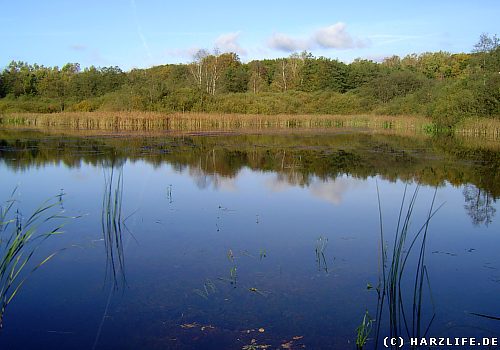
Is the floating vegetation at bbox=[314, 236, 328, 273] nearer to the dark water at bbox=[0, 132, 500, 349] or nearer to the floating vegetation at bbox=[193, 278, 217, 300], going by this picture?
the dark water at bbox=[0, 132, 500, 349]

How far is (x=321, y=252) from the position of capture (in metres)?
4.46

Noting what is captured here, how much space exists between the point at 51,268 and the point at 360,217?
3534 mm

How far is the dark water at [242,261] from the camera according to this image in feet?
9.82

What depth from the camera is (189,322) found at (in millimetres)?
3057

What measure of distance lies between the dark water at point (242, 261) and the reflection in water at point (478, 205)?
2 centimetres

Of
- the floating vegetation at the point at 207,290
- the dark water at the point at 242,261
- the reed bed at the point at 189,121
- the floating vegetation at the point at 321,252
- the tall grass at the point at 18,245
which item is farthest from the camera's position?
the reed bed at the point at 189,121

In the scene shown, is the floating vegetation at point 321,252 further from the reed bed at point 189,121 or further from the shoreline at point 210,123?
the reed bed at point 189,121

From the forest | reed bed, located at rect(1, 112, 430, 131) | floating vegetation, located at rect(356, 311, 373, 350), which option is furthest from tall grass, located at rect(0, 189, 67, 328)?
the forest

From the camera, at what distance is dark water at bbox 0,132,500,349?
2994mm

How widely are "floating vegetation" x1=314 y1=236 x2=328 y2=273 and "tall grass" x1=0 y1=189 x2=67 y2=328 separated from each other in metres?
2.08

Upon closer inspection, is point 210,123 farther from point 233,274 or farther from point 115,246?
point 233,274

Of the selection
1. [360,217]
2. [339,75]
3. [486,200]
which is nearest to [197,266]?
[360,217]

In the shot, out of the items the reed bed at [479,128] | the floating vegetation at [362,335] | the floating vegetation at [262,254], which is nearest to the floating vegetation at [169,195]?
the floating vegetation at [262,254]

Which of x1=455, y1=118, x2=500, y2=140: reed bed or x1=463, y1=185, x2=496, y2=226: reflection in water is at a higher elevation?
x1=455, y1=118, x2=500, y2=140: reed bed
